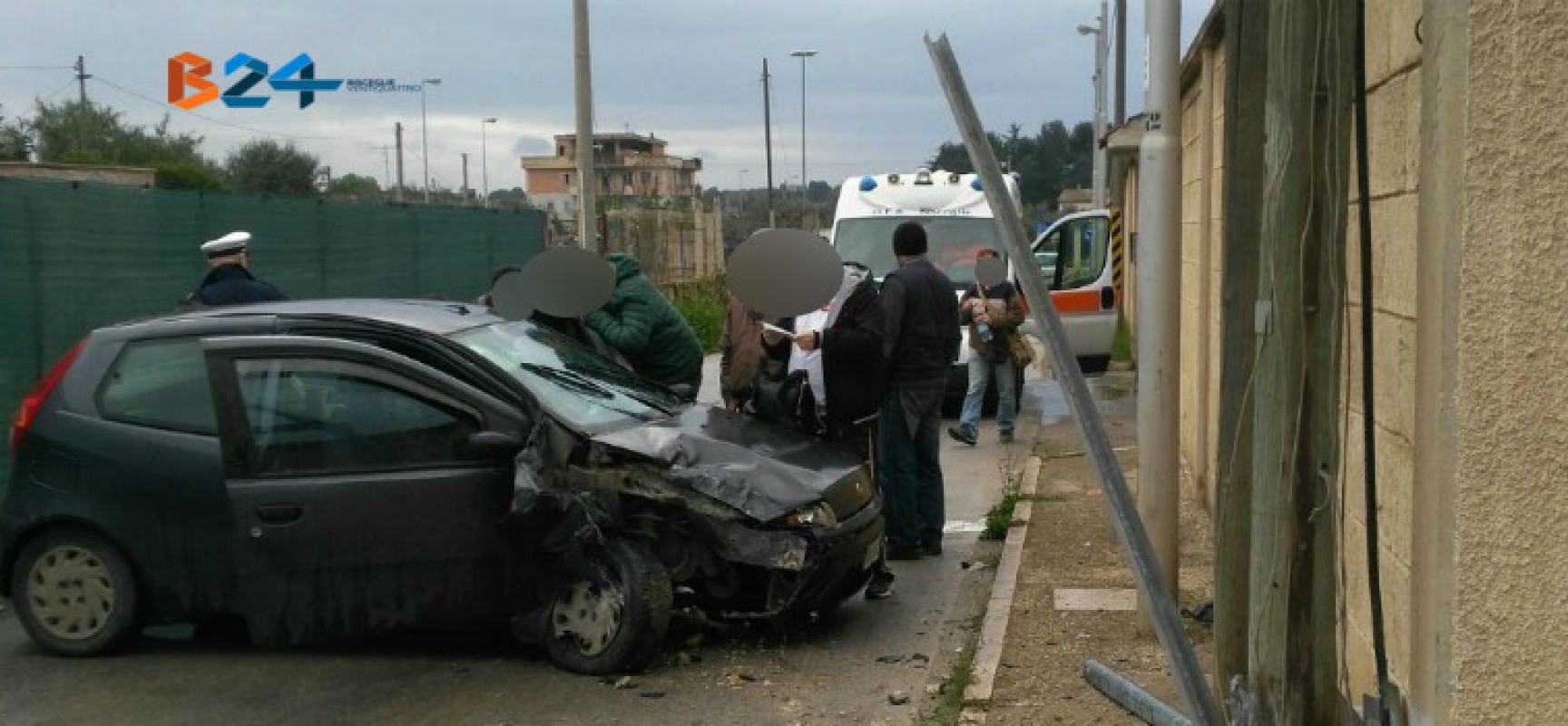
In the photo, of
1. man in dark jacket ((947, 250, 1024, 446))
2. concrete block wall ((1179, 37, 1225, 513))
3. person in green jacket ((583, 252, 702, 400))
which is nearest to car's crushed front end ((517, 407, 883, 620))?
person in green jacket ((583, 252, 702, 400))

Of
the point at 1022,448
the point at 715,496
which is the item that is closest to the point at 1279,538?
the point at 715,496

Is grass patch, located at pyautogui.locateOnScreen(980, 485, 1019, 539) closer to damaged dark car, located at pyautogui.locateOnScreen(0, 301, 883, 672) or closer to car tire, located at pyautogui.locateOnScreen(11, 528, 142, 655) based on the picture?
damaged dark car, located at pyautogui.locateOnScreen(0, 301, 883, 672)

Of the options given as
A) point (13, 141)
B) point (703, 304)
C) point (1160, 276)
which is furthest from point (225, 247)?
point (13, 141)

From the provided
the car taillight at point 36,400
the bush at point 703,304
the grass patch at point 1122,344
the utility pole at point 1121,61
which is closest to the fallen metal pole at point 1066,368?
the car taillight at point 36,400

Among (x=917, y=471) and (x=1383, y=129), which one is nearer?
(x=1383, y=129)

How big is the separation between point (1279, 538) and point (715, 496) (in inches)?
144

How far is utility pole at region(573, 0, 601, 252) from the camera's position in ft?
57.1

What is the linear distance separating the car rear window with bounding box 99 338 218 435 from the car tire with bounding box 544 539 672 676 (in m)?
1.72

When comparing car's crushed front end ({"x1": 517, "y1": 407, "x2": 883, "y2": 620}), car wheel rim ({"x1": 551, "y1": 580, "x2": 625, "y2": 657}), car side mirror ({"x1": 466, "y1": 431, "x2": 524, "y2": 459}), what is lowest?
car wheel rim ({"x1": 551, "y1": 580, "x2": 625, "y2": 657})

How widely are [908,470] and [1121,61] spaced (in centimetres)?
2735

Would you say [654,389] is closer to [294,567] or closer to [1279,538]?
[294,567]

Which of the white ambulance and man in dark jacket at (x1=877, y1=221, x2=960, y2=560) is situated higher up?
the white ambulance

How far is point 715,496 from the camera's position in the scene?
6.59 metres

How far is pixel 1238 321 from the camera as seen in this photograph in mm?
3689
